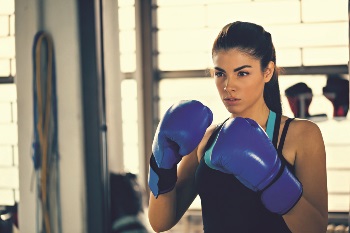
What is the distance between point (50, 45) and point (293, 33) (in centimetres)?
143

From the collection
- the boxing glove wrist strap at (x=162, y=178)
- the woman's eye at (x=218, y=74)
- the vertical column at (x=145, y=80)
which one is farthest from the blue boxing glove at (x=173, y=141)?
the vertical column at (x=145, y=80)

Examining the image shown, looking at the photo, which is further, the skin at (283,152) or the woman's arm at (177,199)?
the woman's arm at (177,199)

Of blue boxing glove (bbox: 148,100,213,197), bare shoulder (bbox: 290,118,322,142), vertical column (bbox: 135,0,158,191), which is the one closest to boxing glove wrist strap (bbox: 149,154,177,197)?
blue boxing glove (bbox: 148,100,213,197)

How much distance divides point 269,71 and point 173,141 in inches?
14.2

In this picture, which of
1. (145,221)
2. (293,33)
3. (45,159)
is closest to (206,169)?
(145,221)

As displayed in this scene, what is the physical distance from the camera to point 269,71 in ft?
4.56

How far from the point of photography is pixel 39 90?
230 cm

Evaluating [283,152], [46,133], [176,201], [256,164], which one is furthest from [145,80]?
[256,164]

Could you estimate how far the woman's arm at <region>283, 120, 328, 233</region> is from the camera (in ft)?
3.90

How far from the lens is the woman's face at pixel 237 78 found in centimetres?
131

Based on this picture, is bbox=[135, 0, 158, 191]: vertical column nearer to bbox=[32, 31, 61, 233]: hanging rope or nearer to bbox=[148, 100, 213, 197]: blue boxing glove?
bbox=[32, 31, 61, 233]: hanging rope

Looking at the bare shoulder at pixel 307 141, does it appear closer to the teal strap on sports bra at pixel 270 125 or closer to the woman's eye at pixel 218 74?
the teal strap on sports bra at pixel 270 125

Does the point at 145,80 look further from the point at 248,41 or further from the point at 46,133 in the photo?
the point at 248,41

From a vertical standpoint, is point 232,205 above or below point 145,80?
below
